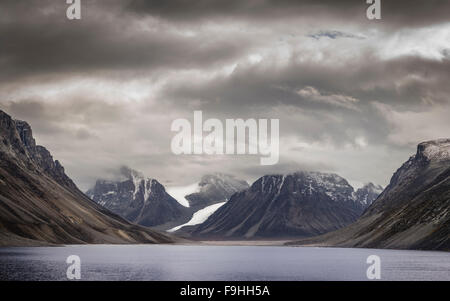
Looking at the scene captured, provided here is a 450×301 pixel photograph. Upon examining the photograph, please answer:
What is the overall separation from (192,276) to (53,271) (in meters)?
29.3

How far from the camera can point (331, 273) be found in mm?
134875

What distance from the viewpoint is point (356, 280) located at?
4606 inches
